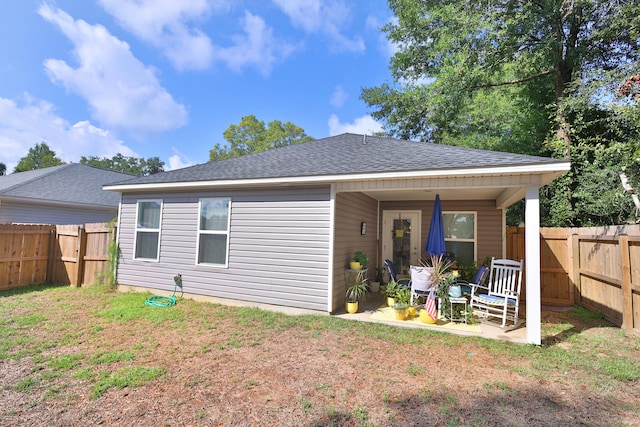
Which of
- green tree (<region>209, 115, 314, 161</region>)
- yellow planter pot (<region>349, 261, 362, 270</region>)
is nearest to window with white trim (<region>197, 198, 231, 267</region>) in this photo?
yellow planter pot (<region>349, 261, 362, 270</region>)

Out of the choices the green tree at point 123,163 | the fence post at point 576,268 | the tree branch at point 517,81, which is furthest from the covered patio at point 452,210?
the green tree at point 123,163

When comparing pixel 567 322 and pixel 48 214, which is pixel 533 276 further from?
pixel 48 214

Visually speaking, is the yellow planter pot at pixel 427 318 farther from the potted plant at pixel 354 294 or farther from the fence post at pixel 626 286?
the fence post at pixel 626 286

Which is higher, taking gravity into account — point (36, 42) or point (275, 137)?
point (275, 137)

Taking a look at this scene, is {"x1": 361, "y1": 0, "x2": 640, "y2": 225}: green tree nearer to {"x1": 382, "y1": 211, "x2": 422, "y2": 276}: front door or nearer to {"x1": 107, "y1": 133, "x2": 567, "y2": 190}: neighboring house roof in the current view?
{"x1": 107, "y1": 133, "x2": 567, "y2": 190}: neighboring house roof

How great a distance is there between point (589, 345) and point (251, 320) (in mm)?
5082

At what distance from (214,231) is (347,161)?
3.19 metres

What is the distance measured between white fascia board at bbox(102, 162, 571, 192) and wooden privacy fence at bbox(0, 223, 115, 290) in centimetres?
152

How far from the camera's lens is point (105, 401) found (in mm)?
2580

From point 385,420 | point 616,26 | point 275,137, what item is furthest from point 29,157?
point 616,26

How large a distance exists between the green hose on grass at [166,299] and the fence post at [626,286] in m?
7.94

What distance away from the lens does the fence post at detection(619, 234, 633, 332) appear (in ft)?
14.8

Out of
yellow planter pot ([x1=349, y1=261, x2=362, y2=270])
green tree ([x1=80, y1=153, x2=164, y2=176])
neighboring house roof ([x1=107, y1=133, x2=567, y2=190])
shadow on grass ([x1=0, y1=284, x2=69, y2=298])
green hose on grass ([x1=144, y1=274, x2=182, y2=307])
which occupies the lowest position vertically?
shadow on grass ([x1=0, y1=284, x2=69, y2=298])

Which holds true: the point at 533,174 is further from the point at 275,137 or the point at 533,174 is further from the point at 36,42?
the point at 275,137
